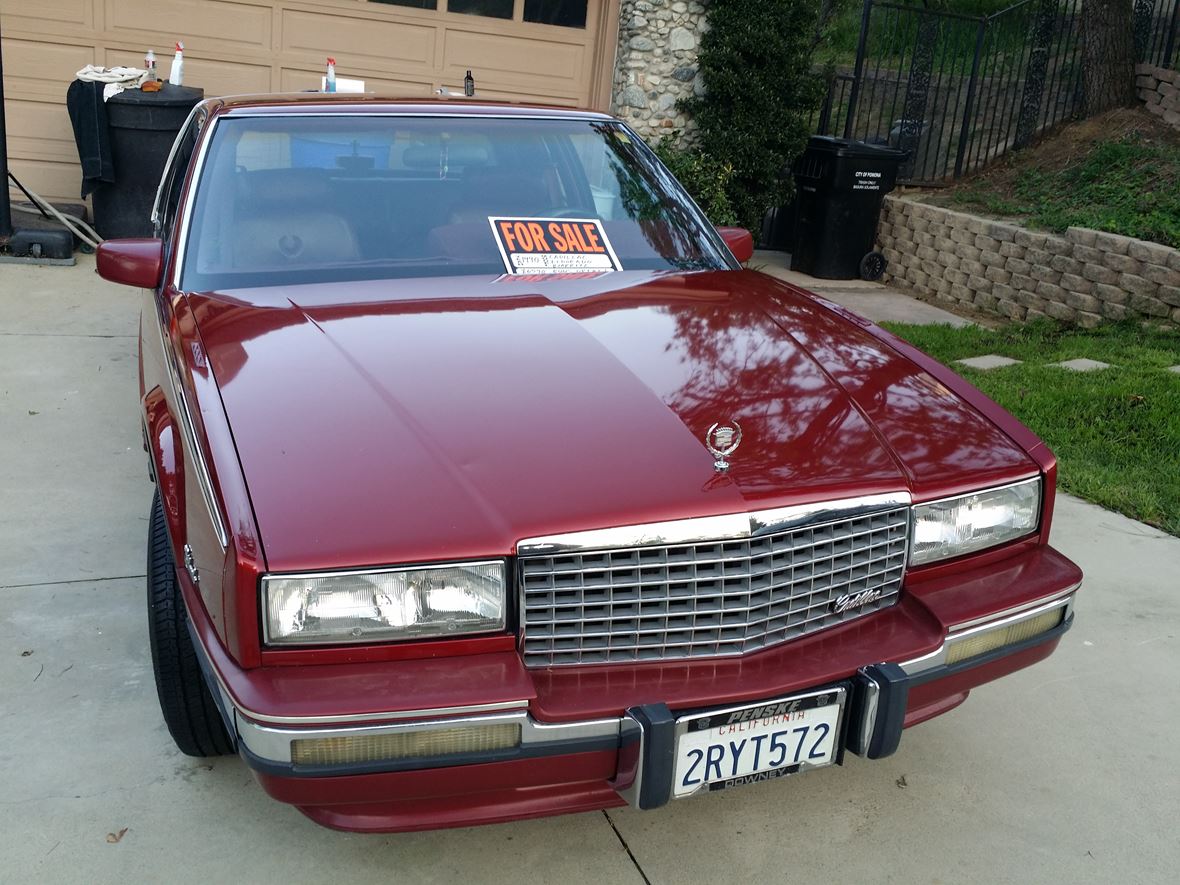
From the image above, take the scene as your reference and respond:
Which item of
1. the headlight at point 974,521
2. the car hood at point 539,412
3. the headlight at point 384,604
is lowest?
the headlight at point 384,604

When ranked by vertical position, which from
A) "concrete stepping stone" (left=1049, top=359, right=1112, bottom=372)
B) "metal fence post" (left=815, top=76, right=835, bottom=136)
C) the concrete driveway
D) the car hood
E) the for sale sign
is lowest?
the concrete driveway

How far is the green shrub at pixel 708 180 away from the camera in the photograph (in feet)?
30.6

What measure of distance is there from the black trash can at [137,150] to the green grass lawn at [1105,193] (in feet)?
20.5

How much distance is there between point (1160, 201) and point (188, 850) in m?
7.68

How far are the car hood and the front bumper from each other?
297 mm

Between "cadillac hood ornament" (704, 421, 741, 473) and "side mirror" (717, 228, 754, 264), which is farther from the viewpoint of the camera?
"side mirror" (717, 228, 754, 264)

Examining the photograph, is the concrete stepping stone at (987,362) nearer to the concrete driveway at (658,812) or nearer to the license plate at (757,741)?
the concrete driveway at (658,812)

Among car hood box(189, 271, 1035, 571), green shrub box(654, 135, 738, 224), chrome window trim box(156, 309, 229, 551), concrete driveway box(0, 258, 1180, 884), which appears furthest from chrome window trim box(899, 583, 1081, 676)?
green shrub box(654, 135, 738, 224)

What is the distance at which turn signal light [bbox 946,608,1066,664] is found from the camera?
2389mm

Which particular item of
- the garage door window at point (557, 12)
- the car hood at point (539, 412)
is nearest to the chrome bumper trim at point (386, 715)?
the car hood at point (539, 412)

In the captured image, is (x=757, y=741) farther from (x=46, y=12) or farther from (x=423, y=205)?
(x=46, y=12)

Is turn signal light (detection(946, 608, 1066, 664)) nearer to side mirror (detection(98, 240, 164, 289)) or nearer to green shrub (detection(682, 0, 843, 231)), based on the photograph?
side mirror (detection(98, 240, 164, 289))

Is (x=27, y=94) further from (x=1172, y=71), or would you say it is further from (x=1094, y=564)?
(x=1172, y=71)

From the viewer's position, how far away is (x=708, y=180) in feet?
30.6
